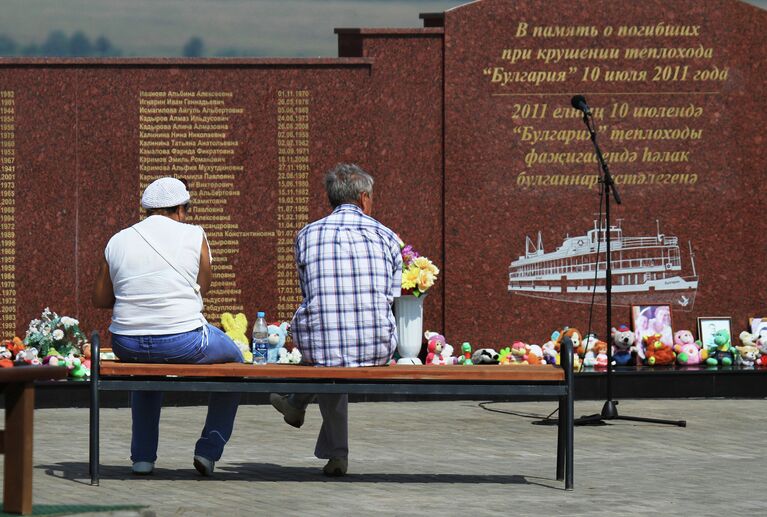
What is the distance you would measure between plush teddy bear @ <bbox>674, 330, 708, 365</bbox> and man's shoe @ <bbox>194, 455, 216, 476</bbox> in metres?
→ 5.80

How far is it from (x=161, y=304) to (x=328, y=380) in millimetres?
881

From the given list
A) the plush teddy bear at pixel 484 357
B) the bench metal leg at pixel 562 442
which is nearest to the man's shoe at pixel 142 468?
the bench metal leg at pixel 562 442

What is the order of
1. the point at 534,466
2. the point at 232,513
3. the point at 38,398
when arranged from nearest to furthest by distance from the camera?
the point at 232,513 < the point at 534,466 < the point at 38,398

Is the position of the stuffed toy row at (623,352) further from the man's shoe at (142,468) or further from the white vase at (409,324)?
the man's shoe at (142,468)

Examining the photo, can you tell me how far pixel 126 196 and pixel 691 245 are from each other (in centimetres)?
474

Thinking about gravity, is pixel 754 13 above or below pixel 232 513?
above

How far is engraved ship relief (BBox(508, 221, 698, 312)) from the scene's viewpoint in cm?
1247

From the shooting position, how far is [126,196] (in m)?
12.1

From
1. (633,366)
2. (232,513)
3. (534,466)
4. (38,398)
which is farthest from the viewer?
(633,366)

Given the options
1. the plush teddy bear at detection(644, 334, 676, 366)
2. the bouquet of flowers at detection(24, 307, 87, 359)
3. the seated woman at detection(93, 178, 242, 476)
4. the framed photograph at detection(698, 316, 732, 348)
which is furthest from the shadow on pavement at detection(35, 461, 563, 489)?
the framed photograph at detection(698, 316, 732, 348)

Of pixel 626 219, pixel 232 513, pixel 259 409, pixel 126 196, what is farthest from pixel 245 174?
pixel 232 513

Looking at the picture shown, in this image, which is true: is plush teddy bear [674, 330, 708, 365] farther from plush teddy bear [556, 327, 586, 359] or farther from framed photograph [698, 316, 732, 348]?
plush teddy bear [556, 327, 586, 359]

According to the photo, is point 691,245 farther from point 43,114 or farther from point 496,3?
point 43,114

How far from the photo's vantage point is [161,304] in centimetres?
708
